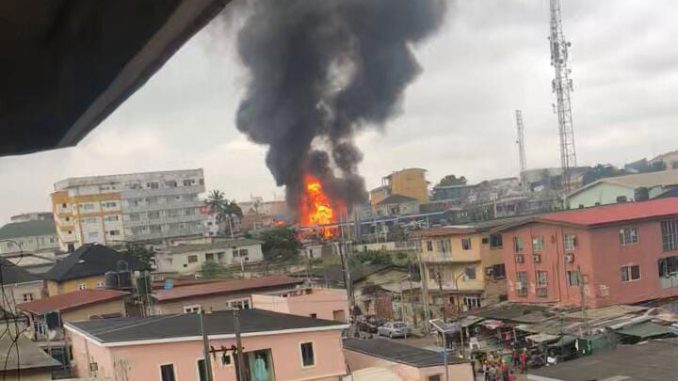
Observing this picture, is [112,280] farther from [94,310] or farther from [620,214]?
[620,214]

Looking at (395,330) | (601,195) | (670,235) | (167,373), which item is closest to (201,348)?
(167,373)

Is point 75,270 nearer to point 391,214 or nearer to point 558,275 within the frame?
point 558,275

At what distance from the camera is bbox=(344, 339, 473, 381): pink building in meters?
5.21

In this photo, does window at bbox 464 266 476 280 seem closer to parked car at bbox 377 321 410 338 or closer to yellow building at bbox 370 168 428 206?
parked car at bbox 377 321 410 338

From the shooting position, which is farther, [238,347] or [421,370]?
[421,370]

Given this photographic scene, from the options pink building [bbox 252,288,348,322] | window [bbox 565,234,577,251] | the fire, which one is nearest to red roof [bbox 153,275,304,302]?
pink building [bbox 252,288,348,322]

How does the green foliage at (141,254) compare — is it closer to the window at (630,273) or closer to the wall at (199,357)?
the wall at (199,357)

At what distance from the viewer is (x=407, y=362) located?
17.4 feet

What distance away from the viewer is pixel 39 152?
1085mm

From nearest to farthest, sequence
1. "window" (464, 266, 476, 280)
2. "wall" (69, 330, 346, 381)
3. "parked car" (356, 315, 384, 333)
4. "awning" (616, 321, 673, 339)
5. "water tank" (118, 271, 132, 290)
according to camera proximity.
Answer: "wall" (69, 330, 346, 381) < "awning" (616, 321, 673, 339) < "water tank" (118, 271, 132, 290) < "parked car" (356, 315, 384, 333) < "window" (464, 266, 476, 280)

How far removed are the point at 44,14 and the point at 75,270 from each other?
10.9 m

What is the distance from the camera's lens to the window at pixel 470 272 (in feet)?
34.3

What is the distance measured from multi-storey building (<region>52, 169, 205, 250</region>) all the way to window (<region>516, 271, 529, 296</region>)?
1366cm

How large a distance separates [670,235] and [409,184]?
52.4 feet
